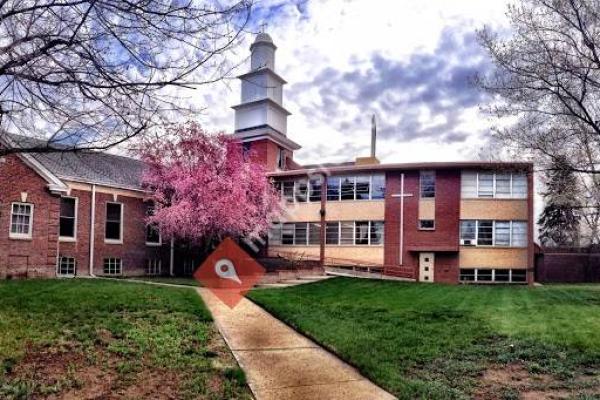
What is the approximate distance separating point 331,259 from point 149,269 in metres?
10.1

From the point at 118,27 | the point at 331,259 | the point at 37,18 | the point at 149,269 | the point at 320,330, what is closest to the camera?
the point at 118,27

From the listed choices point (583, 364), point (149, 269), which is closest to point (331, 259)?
point (149, 269)

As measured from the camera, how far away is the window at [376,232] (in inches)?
1144

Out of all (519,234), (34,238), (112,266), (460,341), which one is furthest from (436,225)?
(34,238)

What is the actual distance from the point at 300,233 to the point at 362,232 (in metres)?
4.01

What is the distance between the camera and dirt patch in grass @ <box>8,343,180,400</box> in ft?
20.1

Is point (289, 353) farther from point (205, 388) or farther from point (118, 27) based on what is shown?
point (118, 27)

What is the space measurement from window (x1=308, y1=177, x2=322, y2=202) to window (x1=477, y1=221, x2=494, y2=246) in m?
9.24

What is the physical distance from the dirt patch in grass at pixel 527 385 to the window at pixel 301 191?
24.0m

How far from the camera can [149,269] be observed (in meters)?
27.5

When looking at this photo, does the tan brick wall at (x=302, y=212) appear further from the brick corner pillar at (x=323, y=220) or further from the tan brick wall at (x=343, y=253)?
the tan brick wall at (x=343, y=253)

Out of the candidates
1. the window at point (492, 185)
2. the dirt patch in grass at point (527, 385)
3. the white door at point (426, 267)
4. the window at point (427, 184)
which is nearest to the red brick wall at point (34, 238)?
the white door at point (426, 267)

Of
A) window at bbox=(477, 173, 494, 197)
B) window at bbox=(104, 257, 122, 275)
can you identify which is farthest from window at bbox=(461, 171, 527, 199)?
window at bbox=(104, 257, 122, 275)

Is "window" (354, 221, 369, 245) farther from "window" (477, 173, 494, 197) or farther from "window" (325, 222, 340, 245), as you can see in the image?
"window" (477, 173, 494, 197)
